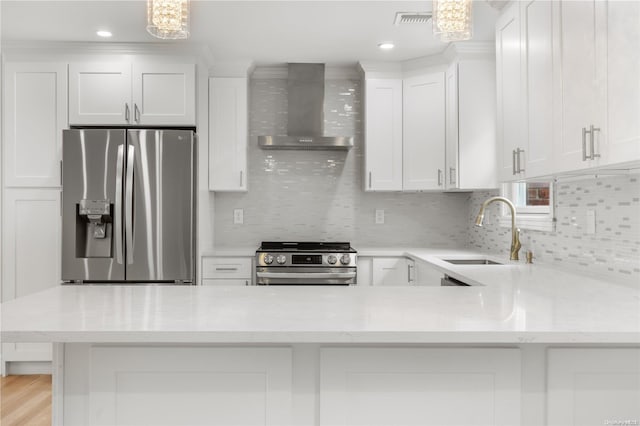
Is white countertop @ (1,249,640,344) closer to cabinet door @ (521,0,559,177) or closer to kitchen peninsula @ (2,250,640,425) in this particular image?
kitchen peninsula @ (2,250,640,425)

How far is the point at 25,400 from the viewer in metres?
3.09

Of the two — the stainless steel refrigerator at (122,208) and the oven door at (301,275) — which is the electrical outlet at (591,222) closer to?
the oven door at (301,275)

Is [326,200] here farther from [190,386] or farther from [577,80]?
[190,386]

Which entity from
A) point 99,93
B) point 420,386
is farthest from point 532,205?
point 99,93

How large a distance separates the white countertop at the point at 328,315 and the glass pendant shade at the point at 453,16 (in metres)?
1.01

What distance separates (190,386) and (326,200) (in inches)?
121

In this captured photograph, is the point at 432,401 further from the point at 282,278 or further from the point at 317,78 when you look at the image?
the point at 317,78

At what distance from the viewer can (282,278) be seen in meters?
3.52

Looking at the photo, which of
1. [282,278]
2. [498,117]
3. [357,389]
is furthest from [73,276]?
[498,117]

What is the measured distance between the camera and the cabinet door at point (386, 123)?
389 cm

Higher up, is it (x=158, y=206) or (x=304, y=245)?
(x=158, y=206)

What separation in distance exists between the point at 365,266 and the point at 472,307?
2.20 metres

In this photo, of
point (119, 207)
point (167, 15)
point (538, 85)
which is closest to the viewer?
point (167, 15)

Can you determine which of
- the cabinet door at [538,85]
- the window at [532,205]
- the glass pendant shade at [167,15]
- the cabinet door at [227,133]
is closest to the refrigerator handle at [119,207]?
the cabinet door at [227,133]
